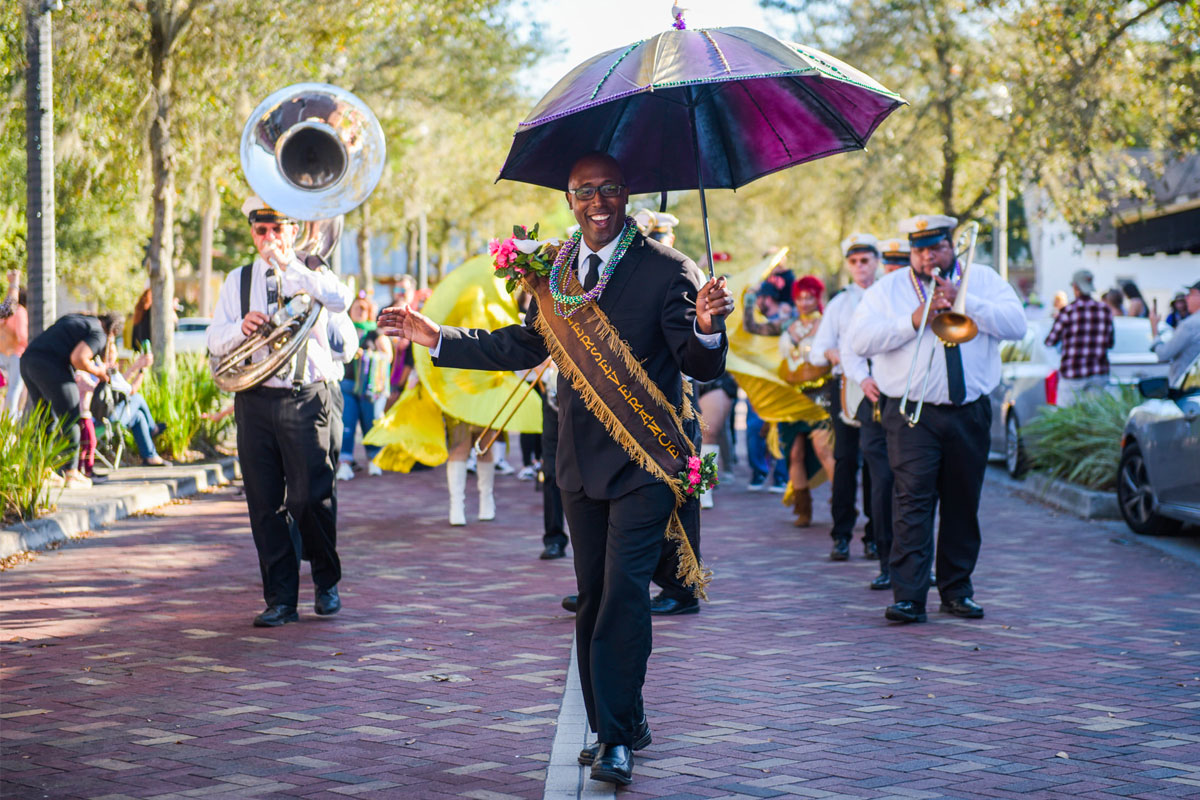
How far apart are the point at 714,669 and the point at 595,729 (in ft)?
5.38

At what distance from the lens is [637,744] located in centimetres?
A: 502

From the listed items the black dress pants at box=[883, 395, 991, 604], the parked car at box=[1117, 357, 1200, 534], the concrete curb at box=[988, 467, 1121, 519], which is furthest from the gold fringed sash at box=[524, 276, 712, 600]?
the concrete curb at box=[988, 467, 1121, 519]

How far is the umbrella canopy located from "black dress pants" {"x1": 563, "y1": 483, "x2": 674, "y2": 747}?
3.79 feet

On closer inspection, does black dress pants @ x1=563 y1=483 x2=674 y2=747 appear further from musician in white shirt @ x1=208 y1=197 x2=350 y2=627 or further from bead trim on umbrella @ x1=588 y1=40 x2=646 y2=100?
musician in white shirt @ x1=208 y1=197 x2=350 y2=627

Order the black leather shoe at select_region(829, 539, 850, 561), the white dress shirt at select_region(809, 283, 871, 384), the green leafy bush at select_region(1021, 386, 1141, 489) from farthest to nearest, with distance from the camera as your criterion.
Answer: the green leafy bush at select_region(1021, 386, 1141, 489) → the white dress shirt at select_region(809, 283, 871, 384) → the black leather shoe at select_region(829, 539, 850, 561)

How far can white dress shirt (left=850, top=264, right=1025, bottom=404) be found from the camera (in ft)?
24.2

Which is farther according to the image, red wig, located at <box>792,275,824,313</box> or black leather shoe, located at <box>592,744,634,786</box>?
red wig, located at <box>792,275,824,313</box>

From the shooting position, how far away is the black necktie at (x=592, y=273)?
491 centimetres

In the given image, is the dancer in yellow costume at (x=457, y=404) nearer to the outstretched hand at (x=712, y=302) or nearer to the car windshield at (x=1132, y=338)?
the outstretched hand at (x=712, y=302)

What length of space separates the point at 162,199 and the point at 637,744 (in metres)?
12.6

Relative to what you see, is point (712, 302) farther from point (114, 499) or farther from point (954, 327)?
point (114, 499)

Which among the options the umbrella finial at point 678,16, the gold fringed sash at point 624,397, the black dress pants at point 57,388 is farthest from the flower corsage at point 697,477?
the black dress pants at point 57,388

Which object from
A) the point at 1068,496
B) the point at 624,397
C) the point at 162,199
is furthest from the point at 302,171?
the point at 162,199

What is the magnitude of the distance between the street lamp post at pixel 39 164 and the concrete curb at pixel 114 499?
1636 mm
